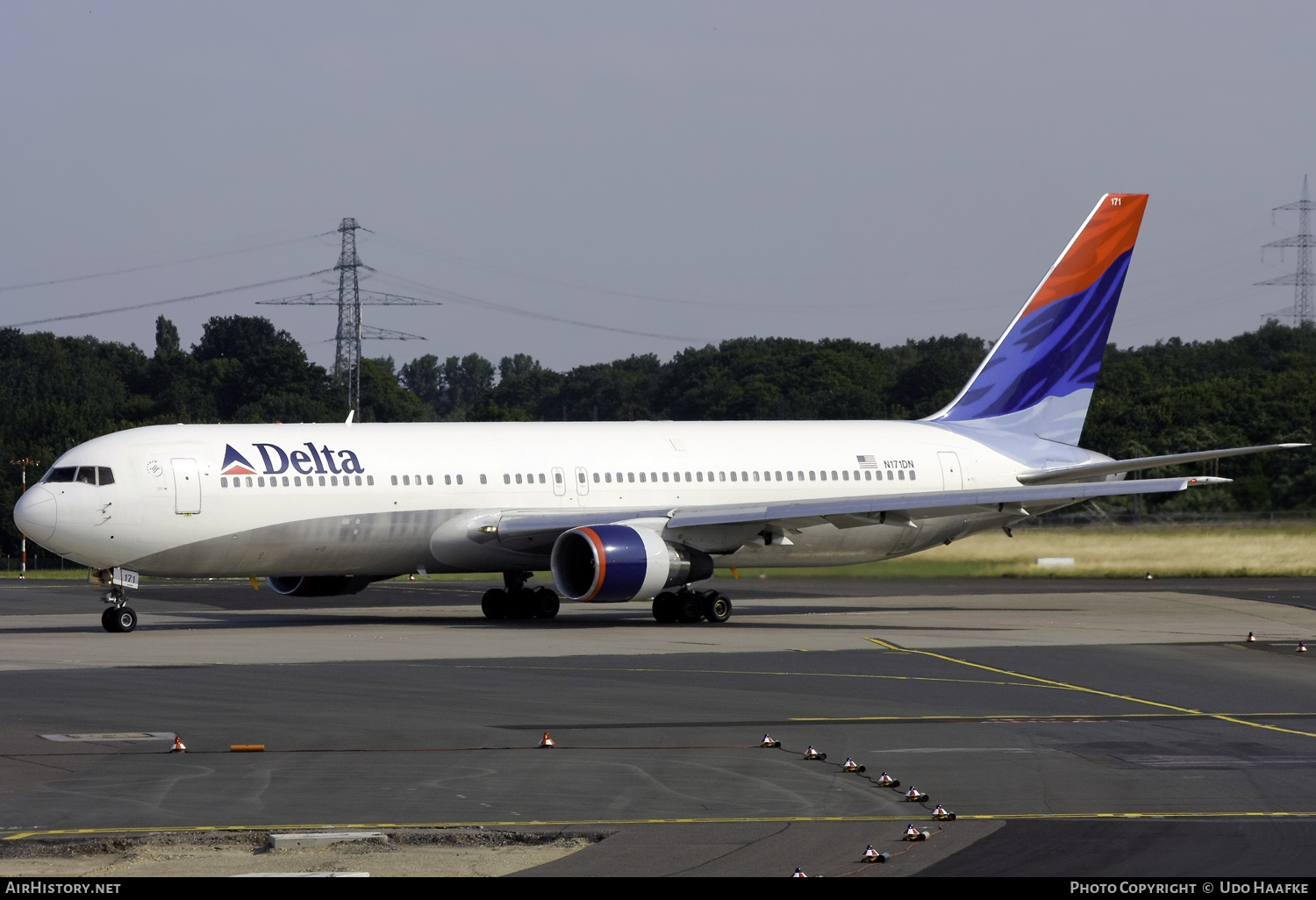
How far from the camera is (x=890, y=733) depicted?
691 inches

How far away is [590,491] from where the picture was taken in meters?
35.3

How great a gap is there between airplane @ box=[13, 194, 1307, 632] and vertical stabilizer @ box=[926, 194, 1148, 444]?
5cm

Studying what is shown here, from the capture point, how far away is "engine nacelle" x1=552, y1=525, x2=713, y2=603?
31422 mm

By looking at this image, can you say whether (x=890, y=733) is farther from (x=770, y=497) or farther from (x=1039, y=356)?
(x=1039, y=356)

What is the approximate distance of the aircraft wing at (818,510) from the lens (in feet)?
109

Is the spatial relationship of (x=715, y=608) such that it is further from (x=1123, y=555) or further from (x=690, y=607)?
(x=1123, y=555)

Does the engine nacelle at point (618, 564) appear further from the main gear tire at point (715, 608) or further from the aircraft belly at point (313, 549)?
the aircraft belly at point (313, 549)

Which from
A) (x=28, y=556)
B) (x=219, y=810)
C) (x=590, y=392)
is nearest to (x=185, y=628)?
(x=219, y=810)

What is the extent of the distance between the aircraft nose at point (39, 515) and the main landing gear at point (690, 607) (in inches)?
467

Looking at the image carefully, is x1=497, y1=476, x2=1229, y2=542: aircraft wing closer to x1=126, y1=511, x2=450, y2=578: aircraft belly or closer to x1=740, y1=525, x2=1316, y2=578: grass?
x1=126, y1=511, x2=450, y2=578: aircraft belly

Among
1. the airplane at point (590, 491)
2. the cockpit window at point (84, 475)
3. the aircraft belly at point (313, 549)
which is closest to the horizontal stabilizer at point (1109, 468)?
the airplane at point (590, 491)

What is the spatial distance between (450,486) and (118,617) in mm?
6932

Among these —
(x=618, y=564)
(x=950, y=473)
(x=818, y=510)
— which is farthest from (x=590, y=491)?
(x=950, y=473)

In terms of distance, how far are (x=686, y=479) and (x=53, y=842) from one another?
25.4 metres
